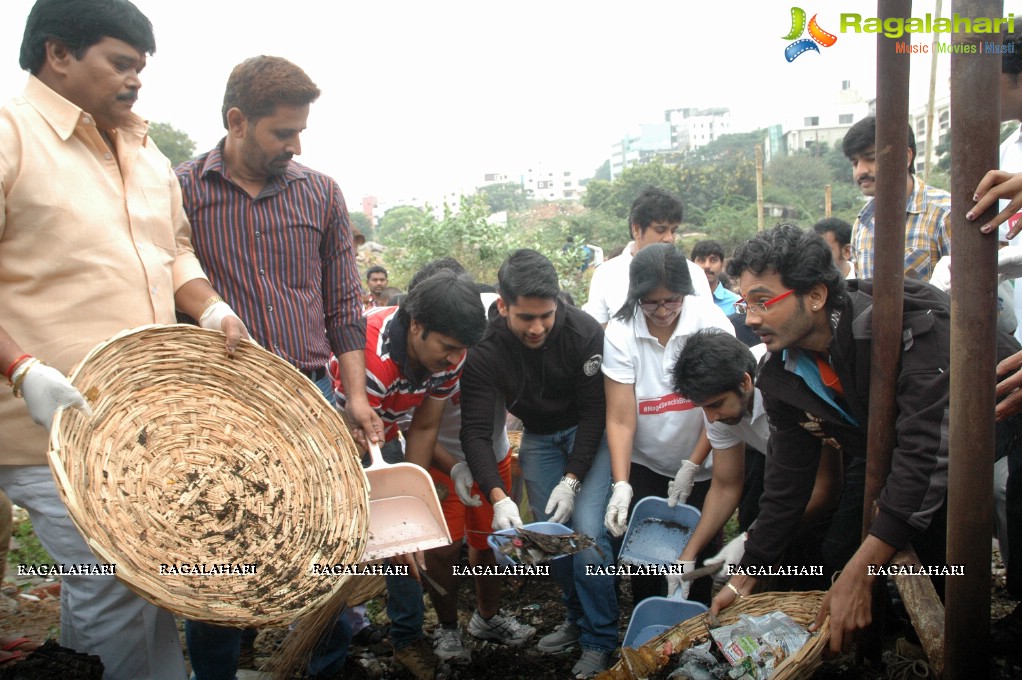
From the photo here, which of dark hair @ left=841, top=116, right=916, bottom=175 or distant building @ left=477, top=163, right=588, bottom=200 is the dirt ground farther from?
distant building @ left=477, top=163, right=588, bottom=200

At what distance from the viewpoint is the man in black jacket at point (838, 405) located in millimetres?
2152

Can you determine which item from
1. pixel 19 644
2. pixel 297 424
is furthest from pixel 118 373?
pixel 19 644

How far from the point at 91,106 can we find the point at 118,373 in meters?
0.75

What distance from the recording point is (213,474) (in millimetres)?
2238

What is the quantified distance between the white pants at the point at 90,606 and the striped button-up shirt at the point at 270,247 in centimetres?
90

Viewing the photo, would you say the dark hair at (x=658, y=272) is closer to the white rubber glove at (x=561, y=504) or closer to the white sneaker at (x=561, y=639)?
the white rubber glove at (x=561, y=504)

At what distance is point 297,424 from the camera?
92.6 inches

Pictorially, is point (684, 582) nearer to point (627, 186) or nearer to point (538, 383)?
point (538, 383)

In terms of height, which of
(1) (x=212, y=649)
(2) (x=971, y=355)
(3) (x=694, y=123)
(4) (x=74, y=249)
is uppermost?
(3) (x=694, y=123)

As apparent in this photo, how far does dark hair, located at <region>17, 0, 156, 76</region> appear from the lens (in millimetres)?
2012

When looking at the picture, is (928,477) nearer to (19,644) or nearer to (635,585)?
(635,585)

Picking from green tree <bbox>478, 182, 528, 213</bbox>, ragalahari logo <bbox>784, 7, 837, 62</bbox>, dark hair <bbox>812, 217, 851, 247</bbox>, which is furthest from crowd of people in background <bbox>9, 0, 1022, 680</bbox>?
green tree <bbox>478, 182, 528, 213</bbox>

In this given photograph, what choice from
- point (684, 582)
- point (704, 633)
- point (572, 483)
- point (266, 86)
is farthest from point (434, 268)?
point (704, 633)

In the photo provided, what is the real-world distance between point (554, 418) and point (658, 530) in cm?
65
